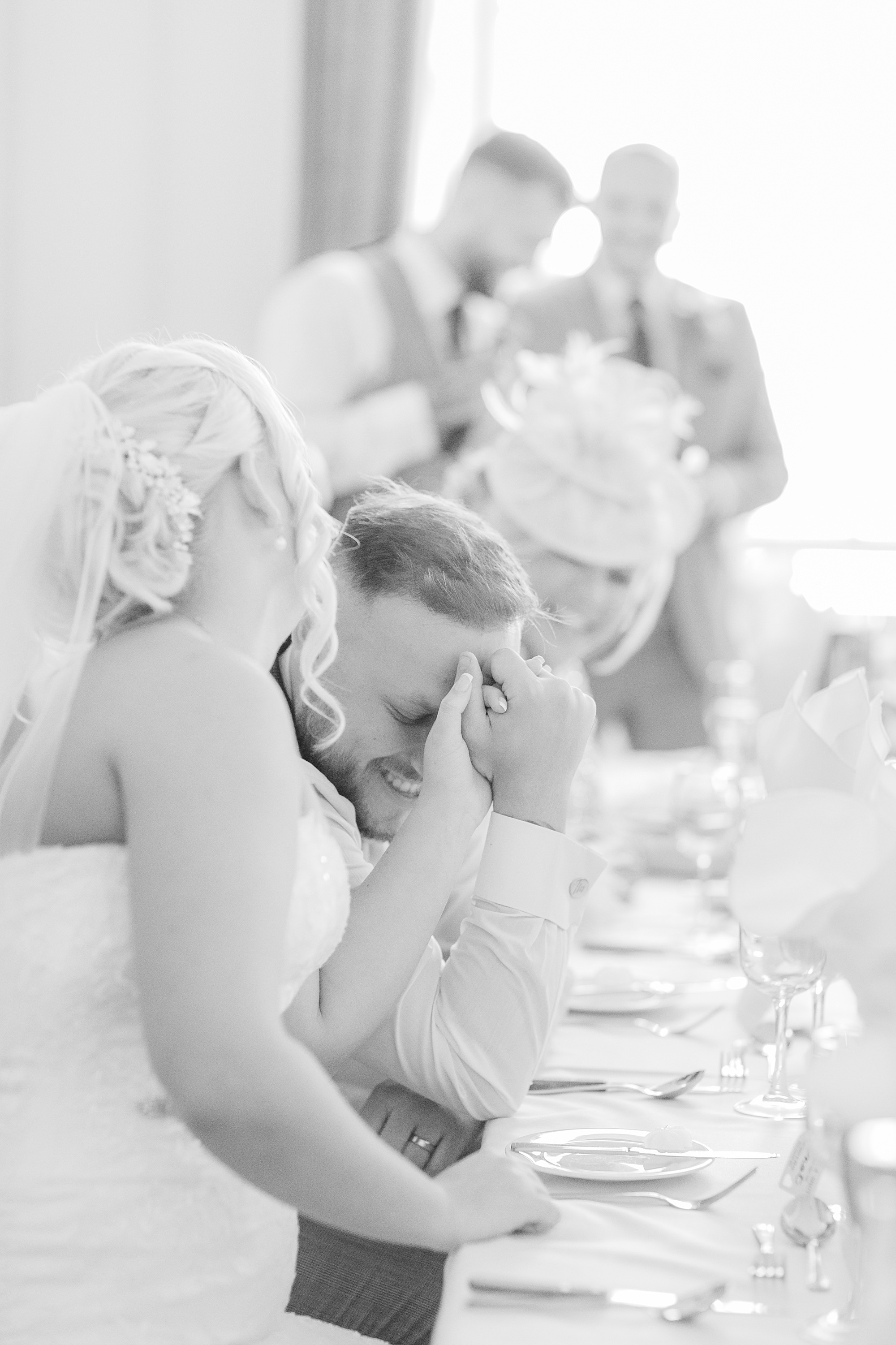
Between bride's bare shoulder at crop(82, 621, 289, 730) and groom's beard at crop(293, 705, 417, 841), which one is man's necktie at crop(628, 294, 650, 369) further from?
bride's bare shoulder at crop(82, 621, 289, 730)

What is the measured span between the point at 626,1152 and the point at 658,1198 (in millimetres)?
102

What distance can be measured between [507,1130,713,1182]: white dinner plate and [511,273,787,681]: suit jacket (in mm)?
3650

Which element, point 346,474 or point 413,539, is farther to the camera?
point 346,474

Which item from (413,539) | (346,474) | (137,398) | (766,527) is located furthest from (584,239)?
(137,398)

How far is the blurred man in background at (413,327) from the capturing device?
4.00 m

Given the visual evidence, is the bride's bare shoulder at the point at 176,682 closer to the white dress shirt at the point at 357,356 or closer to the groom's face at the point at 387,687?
the groom's face at the point at 387,687

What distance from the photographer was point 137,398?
118cm

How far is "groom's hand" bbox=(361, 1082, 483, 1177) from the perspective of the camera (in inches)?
56.9

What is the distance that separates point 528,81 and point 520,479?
444 cm

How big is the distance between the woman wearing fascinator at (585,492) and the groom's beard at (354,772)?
793 millimetres

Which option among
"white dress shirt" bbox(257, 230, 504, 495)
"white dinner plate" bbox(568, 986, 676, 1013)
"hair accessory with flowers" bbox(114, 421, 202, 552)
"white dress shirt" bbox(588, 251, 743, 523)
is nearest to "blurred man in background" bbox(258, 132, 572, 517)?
"white dress shirt" bbox(257, 230, 504, 495)

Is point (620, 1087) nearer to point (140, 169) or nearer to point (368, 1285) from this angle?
point (368, 1285)

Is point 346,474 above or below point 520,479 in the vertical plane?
below

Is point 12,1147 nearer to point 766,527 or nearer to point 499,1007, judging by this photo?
point 499,1007
